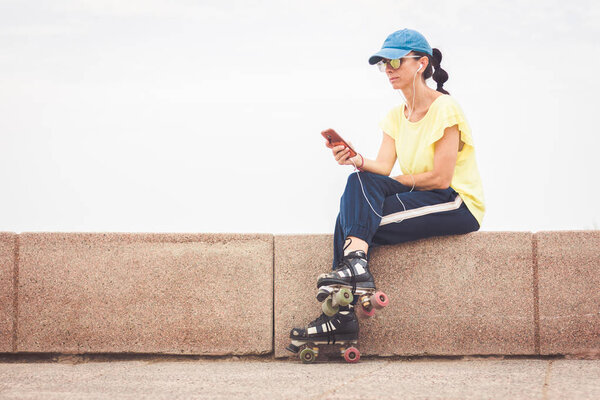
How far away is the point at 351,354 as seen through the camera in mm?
4379

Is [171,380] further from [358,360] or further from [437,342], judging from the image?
[437,342]

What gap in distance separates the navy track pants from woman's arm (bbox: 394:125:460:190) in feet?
0.31

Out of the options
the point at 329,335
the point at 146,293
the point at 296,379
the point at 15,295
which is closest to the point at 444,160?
the point at 329,335

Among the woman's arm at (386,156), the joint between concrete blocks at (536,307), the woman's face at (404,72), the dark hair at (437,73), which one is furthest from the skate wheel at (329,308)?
the dark hair at (437,73)

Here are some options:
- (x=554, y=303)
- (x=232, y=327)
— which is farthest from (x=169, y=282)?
(x=554, y=303)

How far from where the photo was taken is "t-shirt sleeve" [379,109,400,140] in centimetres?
472

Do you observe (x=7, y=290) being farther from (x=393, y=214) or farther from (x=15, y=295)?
(x=393, y=214)

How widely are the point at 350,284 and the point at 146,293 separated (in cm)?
146

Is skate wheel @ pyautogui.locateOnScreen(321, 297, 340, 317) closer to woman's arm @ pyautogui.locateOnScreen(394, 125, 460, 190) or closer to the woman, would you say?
the woman

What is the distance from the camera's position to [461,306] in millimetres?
4574

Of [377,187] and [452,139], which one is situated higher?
[452,139]

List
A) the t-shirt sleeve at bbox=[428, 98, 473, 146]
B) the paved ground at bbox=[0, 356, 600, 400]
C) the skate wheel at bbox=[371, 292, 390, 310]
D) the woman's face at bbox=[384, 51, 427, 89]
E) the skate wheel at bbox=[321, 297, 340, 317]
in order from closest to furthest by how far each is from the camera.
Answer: the paved ground at bbox=[0, 356, 600, 400]
the skate wheel at bbox=[371, 292, 390, 310]
the skate wheel at bbox=[321, 297, 340, 317]
the t-shirt sleeve at bbox=[428, 98, 473, 146]
the woman's face at bbox=[384, 51, 427, 89]

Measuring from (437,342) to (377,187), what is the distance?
1.13 meters

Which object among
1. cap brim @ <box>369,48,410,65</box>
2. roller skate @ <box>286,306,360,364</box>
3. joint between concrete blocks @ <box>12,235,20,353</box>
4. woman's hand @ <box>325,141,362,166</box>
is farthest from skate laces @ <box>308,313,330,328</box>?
joint between concrete blocks @ <box>12,235,20,353</box>
